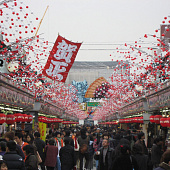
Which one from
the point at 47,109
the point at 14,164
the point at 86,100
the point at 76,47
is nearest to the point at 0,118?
the point at 76,47

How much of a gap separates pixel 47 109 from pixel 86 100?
47.1 metres

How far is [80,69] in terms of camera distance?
9388 centimetres

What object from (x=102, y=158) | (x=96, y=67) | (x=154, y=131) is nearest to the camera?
(x=102, y=158)

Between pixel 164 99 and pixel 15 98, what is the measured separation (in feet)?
24.8

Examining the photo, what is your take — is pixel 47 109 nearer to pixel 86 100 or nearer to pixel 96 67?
pixel 86 100

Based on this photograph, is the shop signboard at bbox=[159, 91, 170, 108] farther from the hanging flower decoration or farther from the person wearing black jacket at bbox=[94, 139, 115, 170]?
the hanging flower decoration

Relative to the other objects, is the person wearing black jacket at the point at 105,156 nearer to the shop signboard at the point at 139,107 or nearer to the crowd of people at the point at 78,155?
the crowd of people at the point at 78,155

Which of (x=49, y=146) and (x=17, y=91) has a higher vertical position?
(x=17, y=91)

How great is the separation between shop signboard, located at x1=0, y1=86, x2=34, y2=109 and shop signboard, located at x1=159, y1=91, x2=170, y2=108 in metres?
7.37

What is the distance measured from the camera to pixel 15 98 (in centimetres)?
1730

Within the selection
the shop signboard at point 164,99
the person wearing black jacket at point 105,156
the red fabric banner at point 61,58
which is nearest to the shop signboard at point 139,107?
the shop signboard at point 164,99

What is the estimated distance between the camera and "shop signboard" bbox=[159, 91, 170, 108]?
15.0m

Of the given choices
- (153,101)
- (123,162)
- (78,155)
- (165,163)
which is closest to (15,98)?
(78,155)

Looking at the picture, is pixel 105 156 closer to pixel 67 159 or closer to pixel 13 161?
pixel 67 159
